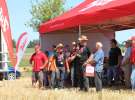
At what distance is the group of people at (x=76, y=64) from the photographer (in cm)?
1395

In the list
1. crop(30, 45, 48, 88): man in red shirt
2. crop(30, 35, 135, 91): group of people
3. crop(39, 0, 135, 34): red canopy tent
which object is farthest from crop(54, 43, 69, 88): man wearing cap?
crop(39, 0, 135, 34): red canopy tent

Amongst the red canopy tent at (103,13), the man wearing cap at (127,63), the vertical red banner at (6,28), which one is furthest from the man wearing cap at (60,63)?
the vertical red banner at (6,28)

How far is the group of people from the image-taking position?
14.0 meters

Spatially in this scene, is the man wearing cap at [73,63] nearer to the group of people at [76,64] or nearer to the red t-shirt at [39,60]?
the group of people at [76,64]

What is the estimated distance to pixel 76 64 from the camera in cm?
1498

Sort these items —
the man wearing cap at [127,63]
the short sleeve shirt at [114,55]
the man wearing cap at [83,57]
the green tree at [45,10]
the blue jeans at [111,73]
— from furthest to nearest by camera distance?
the green tree at [45,10] < the blue jeans at [111,73] < the short sleeve shirt at [114,55] < the man wearing cap at [127,63] < the man wearing cap at [83,57]

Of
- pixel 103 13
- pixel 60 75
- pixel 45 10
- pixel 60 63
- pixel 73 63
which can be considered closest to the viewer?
pixel 103 13

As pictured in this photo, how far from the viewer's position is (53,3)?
133 feet

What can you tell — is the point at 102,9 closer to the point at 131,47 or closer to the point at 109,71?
the point at 131,47

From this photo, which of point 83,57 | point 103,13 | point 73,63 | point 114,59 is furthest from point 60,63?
point 103,13

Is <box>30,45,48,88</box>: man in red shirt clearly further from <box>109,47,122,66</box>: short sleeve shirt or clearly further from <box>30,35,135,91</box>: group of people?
<box>109,47,122,66</box>: short sleeve shirt

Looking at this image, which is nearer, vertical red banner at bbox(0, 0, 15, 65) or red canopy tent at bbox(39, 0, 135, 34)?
red canopy tent at bbox(39, 0, 135, 34)

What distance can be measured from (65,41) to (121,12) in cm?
729

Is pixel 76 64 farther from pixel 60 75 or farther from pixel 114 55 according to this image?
pixel 114 55
